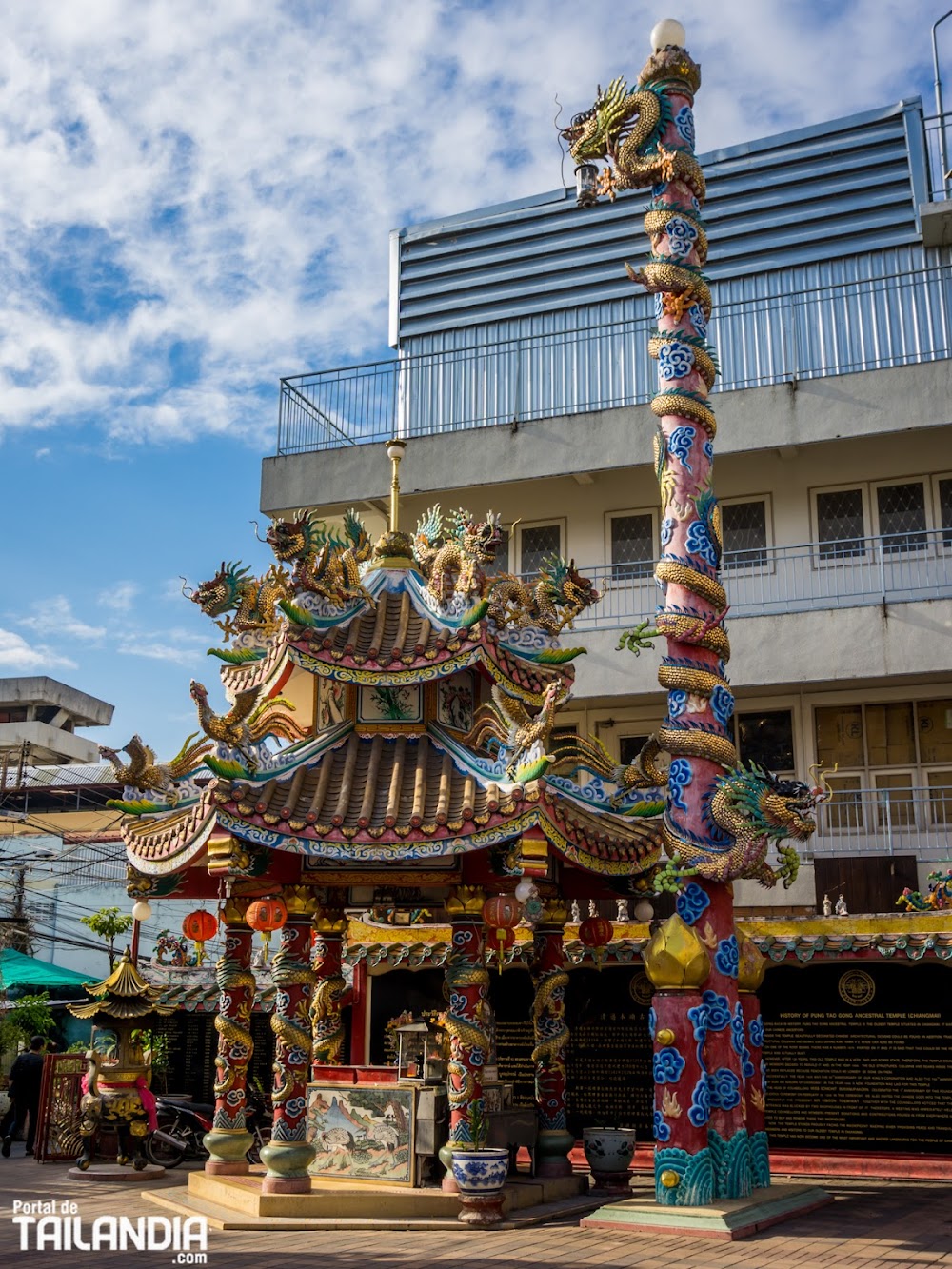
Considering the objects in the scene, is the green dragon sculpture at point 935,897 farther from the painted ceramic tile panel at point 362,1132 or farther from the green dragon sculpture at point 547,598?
the painted ceramic tile panel at point 362,1132

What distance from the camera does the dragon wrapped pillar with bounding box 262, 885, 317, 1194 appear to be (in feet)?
40.7

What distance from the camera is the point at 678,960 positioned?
12391 millimetres

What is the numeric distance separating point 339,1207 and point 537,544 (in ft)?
46.1

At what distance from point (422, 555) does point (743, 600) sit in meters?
8.27

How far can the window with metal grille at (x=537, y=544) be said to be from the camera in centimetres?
2386

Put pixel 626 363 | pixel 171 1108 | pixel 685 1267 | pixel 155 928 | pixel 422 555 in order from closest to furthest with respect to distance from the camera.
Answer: pixel 685 1267
pixel 422 555
pixel 171 1108
pixel 626 363
pixel 155 928

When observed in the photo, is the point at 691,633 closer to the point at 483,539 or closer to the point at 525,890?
the point at 483,539

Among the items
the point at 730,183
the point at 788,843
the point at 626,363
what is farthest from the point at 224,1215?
the point at 730,183

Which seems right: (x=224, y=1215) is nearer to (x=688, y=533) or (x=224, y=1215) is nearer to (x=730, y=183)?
(x=688, y=533)

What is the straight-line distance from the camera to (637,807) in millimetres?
13922

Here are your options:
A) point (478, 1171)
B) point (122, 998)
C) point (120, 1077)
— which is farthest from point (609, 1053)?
point (122, 998)

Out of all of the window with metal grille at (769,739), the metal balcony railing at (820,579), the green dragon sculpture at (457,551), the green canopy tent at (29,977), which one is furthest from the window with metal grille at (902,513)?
the green canopy tent at (29,977)

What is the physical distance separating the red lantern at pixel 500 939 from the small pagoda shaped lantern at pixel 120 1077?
238 inches

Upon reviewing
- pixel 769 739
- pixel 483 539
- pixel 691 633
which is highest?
pixel 483 539
